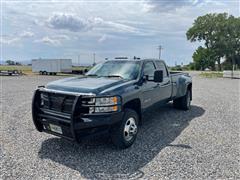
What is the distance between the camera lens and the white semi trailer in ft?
143

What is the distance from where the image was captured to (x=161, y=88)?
247 inches

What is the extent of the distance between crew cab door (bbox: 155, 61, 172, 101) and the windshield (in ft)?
3.53

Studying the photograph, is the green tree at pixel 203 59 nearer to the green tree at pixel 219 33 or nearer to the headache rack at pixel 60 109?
the green tree at pixel 219 33

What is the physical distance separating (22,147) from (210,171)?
138 inches

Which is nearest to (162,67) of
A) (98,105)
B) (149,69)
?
(149,69)

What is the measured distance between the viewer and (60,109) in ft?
14.1

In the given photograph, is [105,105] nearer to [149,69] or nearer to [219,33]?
[149,69]

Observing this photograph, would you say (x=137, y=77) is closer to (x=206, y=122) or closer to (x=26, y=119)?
(x=206, y=122)

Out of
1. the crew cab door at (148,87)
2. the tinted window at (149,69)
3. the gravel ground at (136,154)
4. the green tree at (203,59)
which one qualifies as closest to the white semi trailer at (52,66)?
the green tree at (203,59)

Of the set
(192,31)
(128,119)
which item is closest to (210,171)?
(128,119)

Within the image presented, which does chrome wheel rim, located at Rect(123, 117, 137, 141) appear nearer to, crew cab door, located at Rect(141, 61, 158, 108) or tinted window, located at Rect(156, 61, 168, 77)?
crew cab door, located at Rect(141, 61, 158, 108)

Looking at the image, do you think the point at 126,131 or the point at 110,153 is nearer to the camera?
the point at 110,153

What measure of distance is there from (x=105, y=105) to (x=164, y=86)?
2839 millimetres

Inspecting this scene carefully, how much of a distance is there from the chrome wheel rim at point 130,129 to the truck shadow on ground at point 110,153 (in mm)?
231
